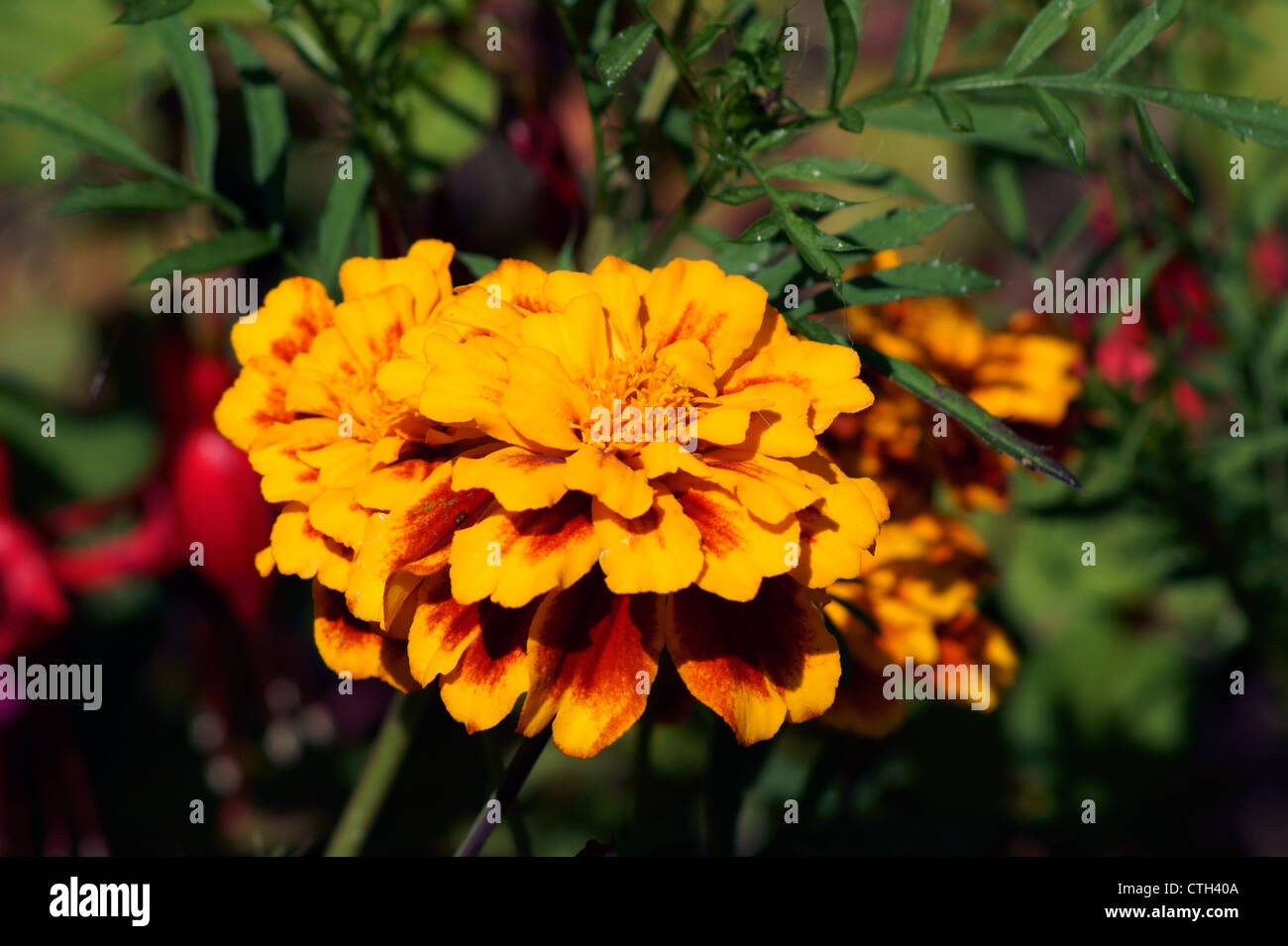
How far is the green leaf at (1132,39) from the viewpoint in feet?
2.07

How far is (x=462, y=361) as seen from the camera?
51 cm

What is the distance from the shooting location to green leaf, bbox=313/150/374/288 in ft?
2.47

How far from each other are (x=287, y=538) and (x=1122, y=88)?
1.68ft

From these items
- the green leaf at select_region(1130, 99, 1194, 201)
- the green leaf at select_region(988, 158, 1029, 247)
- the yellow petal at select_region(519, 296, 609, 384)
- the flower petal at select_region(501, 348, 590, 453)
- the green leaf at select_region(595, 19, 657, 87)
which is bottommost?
the flower petal at select_region(501, 348, 590, 453)

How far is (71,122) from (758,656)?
577mm

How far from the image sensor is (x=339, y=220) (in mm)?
756

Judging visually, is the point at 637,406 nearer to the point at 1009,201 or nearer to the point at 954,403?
the point at 954,403

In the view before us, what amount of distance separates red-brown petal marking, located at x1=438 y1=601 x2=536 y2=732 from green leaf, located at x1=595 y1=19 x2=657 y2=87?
0.27 m

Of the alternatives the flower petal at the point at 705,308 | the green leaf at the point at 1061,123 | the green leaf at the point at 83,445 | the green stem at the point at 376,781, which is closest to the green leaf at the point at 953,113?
the green leaf at the point at 1061,123

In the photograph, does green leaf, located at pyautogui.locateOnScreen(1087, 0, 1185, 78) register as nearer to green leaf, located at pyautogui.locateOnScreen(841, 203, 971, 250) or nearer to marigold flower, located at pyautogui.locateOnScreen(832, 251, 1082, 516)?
green leaf, located at pyautogui.locateOnScreen(841, 203, 971, 250)

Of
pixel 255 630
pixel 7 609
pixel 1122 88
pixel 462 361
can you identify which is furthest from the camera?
pixel 255 630

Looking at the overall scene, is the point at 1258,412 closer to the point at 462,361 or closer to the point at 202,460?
the point at 462,361

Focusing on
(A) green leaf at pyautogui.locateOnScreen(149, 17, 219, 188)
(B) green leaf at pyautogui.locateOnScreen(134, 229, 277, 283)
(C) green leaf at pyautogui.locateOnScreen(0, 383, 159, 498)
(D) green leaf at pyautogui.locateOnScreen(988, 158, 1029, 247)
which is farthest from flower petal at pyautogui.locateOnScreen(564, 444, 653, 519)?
(C) green leaf at pyautogui.locateOnScreen(0, 383, 159, 498)
